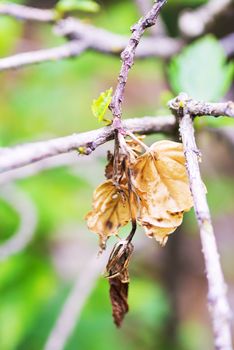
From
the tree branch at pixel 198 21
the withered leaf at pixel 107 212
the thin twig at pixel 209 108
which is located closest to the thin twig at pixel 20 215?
the tree branch at pixel 198 21

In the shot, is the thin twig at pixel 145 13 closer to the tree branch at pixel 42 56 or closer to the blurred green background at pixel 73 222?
the blurred green background at pixel 73 222

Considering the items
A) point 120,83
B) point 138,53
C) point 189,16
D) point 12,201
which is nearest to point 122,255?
point 120,83

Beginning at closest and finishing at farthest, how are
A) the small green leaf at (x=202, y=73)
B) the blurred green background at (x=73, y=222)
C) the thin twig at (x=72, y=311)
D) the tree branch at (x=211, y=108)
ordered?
the tree branch at (x=211, y=108), the small green leaf at (x=202, y=73), the thin twig at (x=72, y=311), the blurred green background at (x=73, y=222)

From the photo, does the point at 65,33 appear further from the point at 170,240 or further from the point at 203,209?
the point at 170,240

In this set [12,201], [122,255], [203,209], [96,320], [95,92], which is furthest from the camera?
[95,92]

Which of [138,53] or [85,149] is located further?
[138,53]
